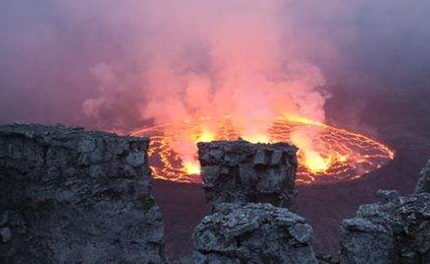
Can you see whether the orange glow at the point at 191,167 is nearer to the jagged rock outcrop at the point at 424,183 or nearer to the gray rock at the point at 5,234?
the gray rock at the point at 5,234

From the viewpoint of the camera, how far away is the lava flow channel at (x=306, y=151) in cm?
3950

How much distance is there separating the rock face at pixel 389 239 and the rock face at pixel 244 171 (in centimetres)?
815

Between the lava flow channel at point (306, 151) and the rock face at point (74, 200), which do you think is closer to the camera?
the rock face at point (74, 200)

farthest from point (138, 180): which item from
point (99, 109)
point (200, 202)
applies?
point (99, 109)

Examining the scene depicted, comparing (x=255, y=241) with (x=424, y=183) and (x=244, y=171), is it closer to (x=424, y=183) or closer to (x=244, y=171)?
(x=244, y=171)

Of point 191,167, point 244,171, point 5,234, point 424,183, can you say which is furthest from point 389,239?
point 191,167

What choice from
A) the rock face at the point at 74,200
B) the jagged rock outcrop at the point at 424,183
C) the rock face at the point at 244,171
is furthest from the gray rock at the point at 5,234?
the jagged rock outcrop at the point at 424,183

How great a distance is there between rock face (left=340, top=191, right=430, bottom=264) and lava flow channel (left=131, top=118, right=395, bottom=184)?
A: 2332 cm

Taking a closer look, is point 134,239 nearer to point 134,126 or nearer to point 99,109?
point 134,126

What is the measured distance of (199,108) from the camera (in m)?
55.2

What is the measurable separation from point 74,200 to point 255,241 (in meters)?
9.09

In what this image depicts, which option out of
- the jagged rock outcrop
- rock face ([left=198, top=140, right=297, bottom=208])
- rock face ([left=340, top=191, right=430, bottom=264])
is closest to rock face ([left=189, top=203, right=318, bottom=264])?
rock face ([left=340, top=191, right=430, bottom=264])

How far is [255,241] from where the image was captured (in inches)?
516

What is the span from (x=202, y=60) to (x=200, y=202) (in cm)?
4030
